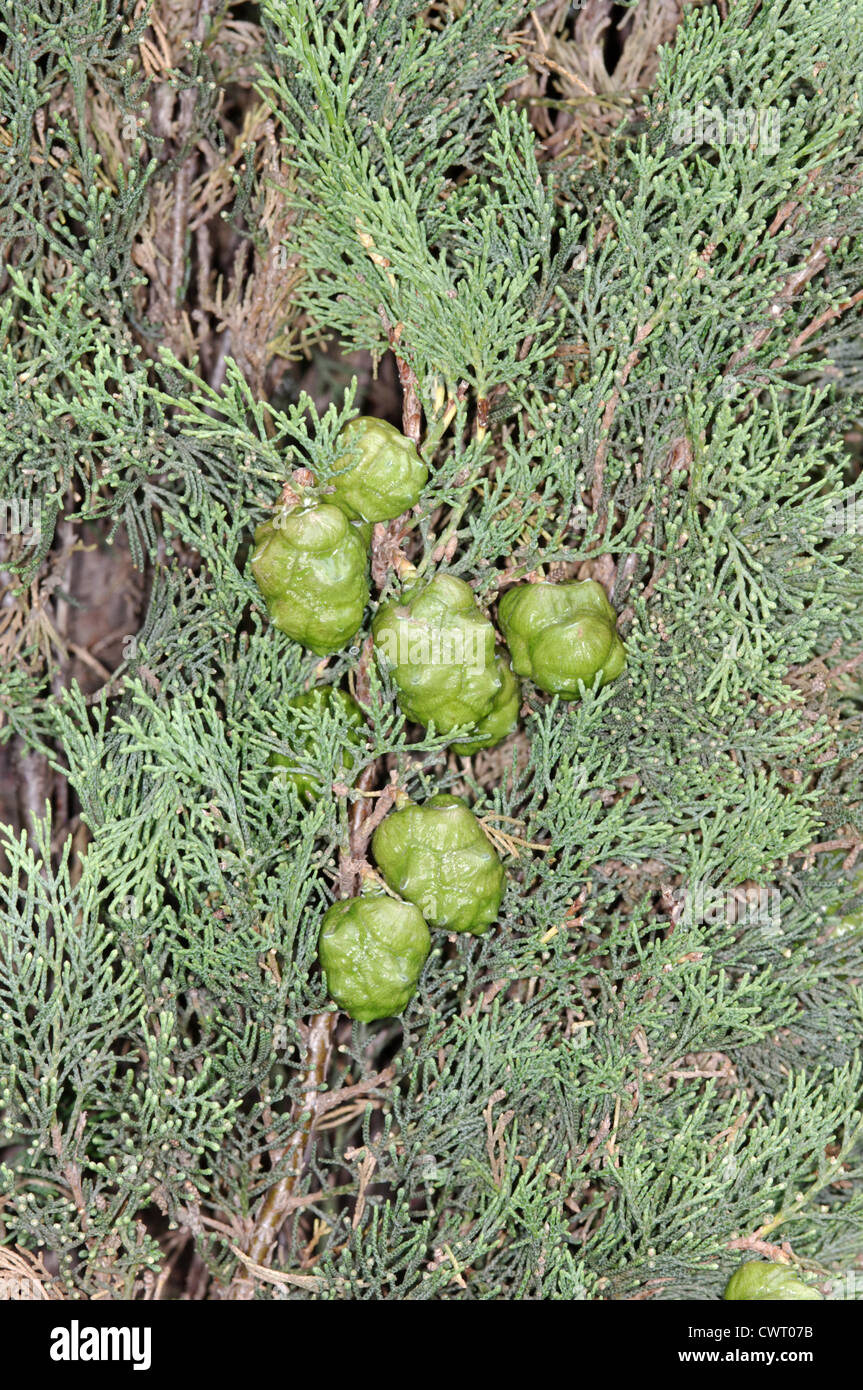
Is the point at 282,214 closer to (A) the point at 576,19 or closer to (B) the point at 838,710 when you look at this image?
(A) the point at 576,19

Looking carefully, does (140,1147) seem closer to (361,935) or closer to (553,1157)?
(361,935)

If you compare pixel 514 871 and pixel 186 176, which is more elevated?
pixel 186 176

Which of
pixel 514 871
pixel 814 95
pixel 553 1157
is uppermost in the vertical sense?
pixel 814 95

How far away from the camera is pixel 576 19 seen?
167 cm

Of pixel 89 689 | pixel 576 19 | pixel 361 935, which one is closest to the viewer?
pixel 361 935

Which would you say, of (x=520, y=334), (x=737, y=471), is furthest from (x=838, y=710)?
(x=520, y=334)

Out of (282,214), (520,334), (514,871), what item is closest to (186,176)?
(282,214)

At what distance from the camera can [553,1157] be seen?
1482 millimetres

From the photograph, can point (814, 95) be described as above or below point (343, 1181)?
above

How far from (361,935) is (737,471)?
707mm

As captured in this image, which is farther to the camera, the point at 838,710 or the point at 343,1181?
the point at 343,1181

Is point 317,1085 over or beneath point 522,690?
beneath
